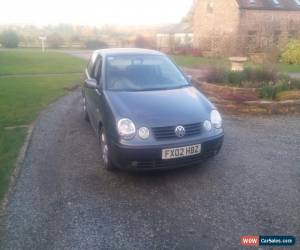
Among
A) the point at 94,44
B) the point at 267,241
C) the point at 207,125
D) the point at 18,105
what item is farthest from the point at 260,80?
the point at 94,44

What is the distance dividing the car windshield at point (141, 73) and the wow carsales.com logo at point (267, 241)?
2953 millimetres

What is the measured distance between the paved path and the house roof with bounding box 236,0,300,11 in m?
29.3

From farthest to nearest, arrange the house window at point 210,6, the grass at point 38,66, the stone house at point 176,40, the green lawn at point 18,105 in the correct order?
the stone house at point 176,40, the house window at point 210,6, the grass at point 38,66, the green lawn at point 18,105

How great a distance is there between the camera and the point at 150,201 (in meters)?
4.20

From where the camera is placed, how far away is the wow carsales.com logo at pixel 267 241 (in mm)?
3367

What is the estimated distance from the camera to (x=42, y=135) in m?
6.79

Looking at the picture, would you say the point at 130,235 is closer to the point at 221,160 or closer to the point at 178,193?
the point at 178,193

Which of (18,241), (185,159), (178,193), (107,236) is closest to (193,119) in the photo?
(185,159)

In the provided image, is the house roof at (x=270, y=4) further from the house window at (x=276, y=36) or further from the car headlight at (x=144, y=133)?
the car headlight at (x=144, y=133)

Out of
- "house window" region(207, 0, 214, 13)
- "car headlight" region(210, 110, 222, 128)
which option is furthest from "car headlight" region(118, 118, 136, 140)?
"house window" region(207, 0, 214, 13)

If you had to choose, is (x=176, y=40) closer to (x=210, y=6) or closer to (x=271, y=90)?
(x=210, y=6)

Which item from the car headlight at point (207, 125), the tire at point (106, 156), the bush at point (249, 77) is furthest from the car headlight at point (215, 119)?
the bush at point (249, 77)

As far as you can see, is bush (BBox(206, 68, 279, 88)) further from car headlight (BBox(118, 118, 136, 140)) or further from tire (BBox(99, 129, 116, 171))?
car headlight (BBox(118, 118, 136, 140))

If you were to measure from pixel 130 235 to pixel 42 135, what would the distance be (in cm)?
398
